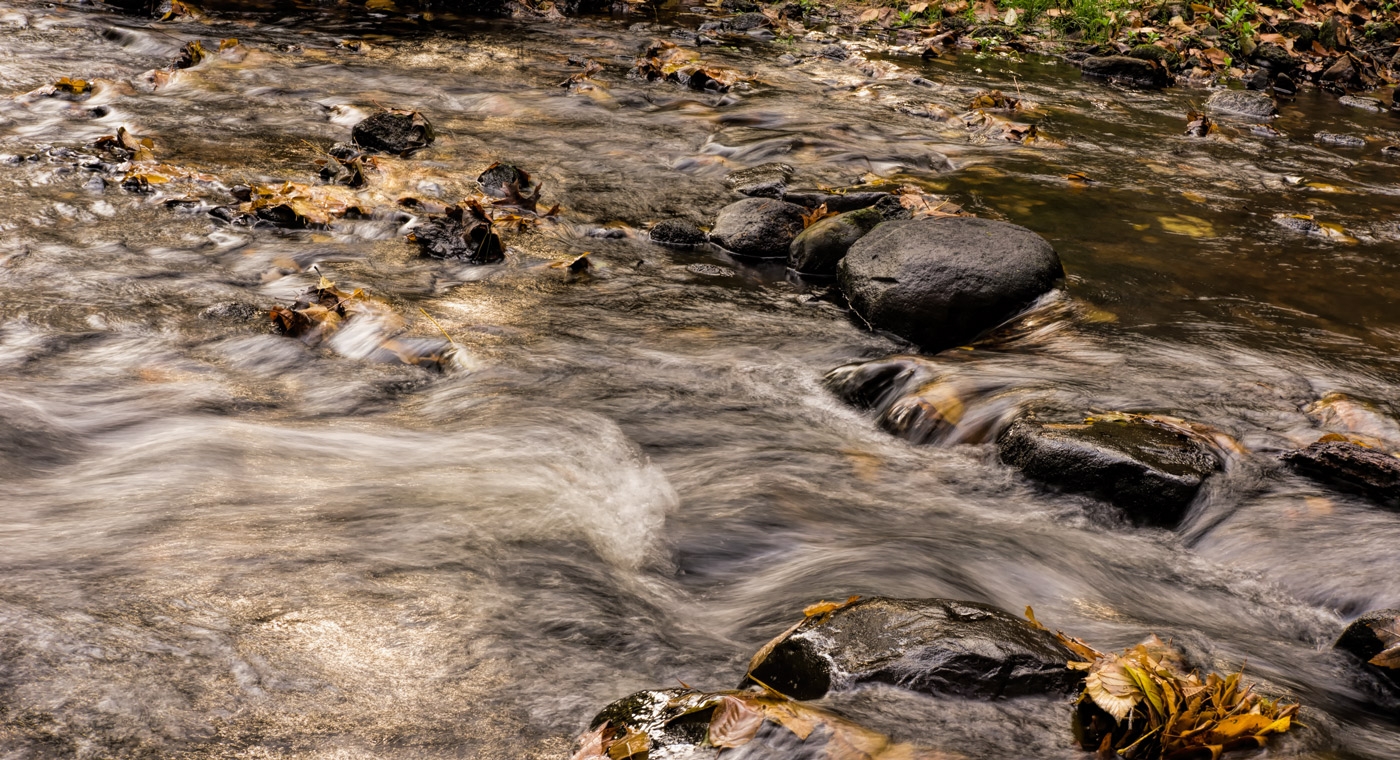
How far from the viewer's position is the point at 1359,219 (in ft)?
22.7

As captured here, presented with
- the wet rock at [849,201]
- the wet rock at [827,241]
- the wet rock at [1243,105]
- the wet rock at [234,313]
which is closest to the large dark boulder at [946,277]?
the wet rock at [827,241]

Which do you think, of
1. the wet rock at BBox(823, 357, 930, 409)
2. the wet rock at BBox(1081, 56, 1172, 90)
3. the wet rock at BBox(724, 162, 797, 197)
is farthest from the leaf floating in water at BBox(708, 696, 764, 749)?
the wet rock at BBox(1081, 56, 1172, 90)

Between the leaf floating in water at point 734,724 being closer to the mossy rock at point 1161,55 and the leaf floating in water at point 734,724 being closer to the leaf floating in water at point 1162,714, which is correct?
the leaf floating in water at point 1162,714

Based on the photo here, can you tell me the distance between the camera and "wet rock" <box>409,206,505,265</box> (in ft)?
18.8

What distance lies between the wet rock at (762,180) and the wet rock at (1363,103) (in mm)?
7699

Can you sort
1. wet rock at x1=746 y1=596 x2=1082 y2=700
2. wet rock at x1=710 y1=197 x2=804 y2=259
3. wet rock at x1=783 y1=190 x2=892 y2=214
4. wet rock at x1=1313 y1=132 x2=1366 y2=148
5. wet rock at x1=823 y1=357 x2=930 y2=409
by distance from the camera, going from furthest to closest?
wet rock at x1=1313 y1=132 x2=1366 y2=148
wet rock at x1=783 y1=190 x2=892 y2=214
wet rock at x1=710 y1=197 x2=804 y2=259
wet rock at x1=823 y1=357 x2=930 y2=409
wet rock at x1=746 y1=596 x2=1082 y2=700

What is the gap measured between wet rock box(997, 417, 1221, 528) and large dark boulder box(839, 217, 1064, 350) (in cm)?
115

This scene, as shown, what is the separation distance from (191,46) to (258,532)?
8.18 metres

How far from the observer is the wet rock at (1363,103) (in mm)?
10930

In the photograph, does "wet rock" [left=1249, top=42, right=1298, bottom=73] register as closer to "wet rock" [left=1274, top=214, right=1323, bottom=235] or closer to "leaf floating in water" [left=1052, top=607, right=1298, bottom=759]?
"wet rock" [left=1274, top=214, right=1323, bottom=235]

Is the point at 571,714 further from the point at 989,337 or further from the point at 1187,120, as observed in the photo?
the point at 1187,120

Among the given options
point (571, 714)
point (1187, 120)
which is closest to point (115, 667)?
point (571, 714)

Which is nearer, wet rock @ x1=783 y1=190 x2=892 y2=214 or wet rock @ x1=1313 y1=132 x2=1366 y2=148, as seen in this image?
wet rock @ x1=783 y1=190 x2=892 y2=214

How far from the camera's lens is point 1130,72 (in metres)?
11.8
